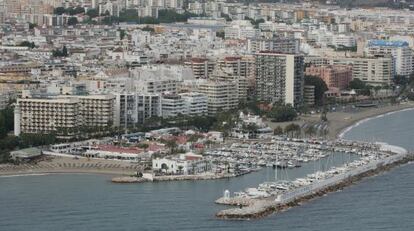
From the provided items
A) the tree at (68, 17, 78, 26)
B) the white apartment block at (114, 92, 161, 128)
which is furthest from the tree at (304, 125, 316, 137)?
the tree at (68, 17, 78, 26)

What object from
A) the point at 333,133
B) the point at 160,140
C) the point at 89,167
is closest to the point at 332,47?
the point at 333,133

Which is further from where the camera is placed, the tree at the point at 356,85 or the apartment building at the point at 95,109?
the tree at the point at 356,85

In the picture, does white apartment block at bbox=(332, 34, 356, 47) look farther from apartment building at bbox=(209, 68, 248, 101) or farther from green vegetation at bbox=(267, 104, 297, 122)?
green vegetation at bbox=(267, 104, 297, 122)

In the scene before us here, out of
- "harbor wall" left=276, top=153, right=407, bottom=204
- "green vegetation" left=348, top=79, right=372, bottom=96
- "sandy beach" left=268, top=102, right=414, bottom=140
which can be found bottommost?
"harbor wall" left=276, top=153, right=407, bottom=204

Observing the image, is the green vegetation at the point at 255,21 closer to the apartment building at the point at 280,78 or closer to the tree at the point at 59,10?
the tree at the point at 59,10

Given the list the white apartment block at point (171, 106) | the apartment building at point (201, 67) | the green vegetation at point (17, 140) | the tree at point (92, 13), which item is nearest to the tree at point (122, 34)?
the tree at point (92, 13)

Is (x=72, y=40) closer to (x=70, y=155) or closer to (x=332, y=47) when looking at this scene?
(x=332, y=47)

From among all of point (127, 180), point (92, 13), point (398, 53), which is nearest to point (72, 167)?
point (127, 180)
